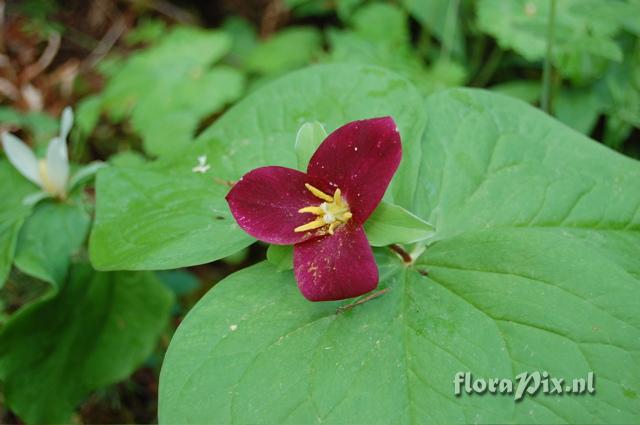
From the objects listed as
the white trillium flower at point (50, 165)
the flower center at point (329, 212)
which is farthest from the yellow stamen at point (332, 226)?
the white trillium flower at point (50, 165)

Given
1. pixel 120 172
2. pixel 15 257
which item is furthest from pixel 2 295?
pixel 120 172

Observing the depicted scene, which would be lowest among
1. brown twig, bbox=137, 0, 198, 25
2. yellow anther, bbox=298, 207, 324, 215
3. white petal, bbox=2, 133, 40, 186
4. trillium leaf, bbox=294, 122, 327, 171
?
white petal, bbox=2, 133, 40, 186

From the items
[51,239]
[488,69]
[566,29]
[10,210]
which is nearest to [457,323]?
[51,239]

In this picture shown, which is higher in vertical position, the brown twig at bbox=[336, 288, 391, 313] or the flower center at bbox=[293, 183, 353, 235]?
the flower center at bbox=[293, 183, 353, 235]

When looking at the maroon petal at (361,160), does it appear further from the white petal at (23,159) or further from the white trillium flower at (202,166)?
the white petal at (23,159)

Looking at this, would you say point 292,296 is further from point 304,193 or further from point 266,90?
point 266,90

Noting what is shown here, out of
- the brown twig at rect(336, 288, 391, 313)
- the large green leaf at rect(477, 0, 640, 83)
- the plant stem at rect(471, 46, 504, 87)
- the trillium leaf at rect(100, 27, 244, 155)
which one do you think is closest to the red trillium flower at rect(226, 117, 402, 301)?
the brown twig at rect(336, 288, 391, 313)

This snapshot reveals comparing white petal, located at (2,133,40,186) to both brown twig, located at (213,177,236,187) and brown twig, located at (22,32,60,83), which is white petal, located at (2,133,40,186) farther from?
brown twig, located at (22,32,60,83)

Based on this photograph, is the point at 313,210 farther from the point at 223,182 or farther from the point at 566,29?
the point at 566,29
